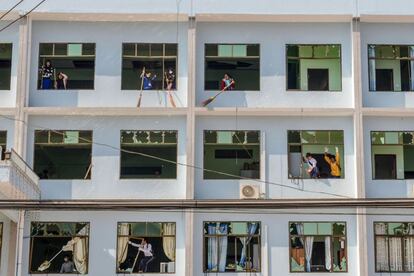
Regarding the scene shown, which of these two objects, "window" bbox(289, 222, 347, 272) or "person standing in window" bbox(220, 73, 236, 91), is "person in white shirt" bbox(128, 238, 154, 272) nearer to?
"window" bbox(289, 222, 347, 272)

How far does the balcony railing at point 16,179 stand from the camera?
682 inches

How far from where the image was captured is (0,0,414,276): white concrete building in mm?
19812

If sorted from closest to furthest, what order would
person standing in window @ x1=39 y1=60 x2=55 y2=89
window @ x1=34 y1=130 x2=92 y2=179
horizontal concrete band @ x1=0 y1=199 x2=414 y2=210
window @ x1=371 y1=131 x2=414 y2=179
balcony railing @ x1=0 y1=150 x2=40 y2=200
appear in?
horizontal concrete band @ x1=0 y1=199 x2=414 y2=210 < balcony railing @ x1=0 y1=150 x2=40 y2=200 < window @ x1=34 y1=130 x2=92 y2=179 < window @ x1=371 y1=131 x2=414 y2=179 < person standing in window @ x1=39 y1=60 x2=55 y2=89

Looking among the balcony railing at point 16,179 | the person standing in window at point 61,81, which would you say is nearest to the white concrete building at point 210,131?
the person standing in window at point 61,81

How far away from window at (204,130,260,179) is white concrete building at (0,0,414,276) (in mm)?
36

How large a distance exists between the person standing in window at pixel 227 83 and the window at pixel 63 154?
356 cm

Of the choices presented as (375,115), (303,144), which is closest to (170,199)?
(303,144)

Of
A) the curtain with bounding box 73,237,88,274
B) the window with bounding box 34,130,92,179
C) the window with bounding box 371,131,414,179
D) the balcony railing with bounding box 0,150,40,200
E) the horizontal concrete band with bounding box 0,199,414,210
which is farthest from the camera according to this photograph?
the window with bounding box 371,131,414,179

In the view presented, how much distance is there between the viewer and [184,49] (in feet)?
67.9

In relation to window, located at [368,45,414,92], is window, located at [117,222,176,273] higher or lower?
lower

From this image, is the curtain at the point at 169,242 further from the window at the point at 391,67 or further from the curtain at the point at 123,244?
the window at the point at 391,67

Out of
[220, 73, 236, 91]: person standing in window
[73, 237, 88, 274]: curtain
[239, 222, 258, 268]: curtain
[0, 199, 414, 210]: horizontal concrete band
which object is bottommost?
[73, 237, 88, 274]: curtain

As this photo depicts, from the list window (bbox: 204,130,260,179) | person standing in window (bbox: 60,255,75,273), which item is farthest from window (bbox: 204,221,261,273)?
person standing in window (bbox: 60,255,75,273)

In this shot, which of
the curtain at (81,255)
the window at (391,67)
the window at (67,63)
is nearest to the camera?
the curtain at (81,255)
